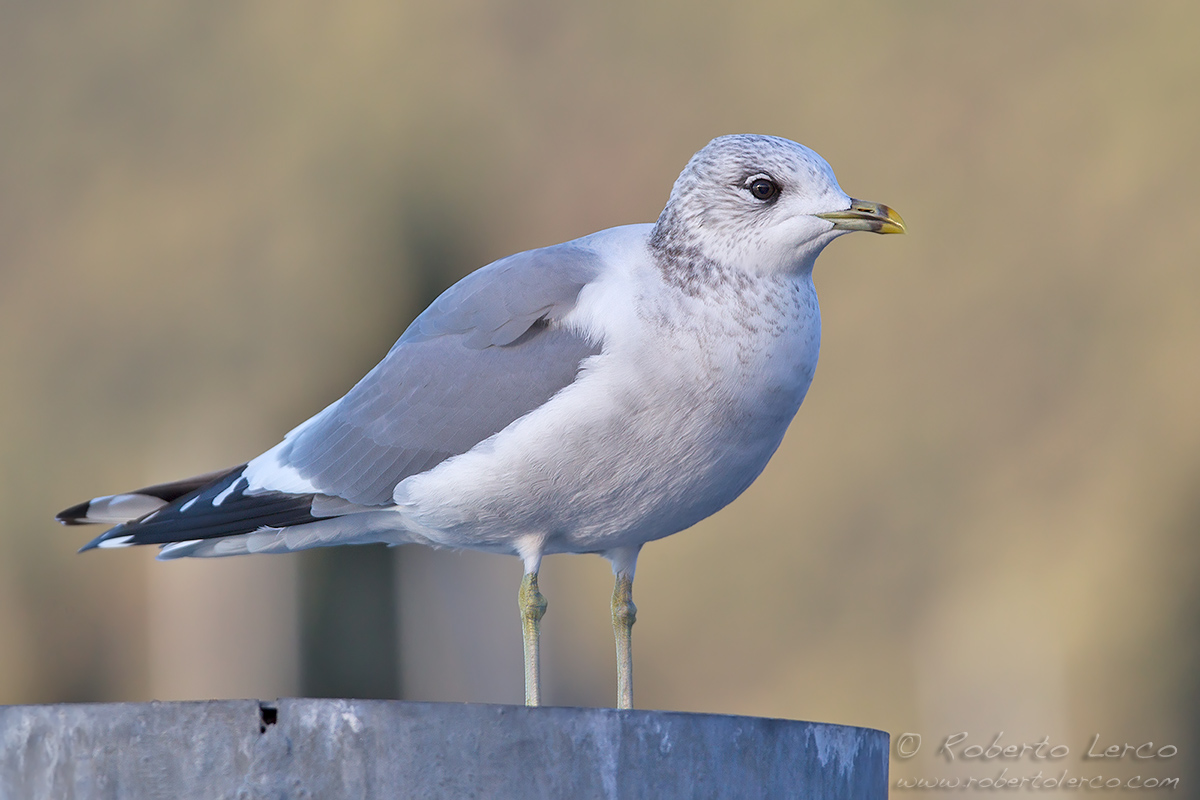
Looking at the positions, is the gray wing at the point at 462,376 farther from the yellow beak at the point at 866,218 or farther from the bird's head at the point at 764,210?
the yellow beak at the point at 866,218

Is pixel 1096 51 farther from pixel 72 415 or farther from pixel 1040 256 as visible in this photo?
pixel 72 415

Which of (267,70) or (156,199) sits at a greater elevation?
(267,70)

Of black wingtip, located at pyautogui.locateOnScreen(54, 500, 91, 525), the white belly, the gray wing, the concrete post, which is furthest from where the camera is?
black wingtip, located at pyautogui.locateOnScreen(54, 500, 91, 525)

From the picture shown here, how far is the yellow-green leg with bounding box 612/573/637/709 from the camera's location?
177 centimetres

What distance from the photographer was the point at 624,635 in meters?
1.82

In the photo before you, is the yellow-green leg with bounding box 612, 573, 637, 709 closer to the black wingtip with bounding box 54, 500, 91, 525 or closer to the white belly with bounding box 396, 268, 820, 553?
the white belly with bounding box 396, 268, 820, 553

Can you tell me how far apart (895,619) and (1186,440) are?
1076 mm

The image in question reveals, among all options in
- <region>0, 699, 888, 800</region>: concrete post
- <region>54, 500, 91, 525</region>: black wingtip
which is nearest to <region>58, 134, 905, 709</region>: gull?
<region>54, 500, 91, 525</region>: black wingtip

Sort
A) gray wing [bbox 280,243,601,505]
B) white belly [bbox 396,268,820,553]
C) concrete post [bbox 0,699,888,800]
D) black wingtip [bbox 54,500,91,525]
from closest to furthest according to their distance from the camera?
1. concrete post [bbox 0,699,888,800]
2. white belly [bbox 396,268,820,553]
3. gray wing [bbox 280,243,601,505]
4. black wingtip [bbox 54,500,91,525]

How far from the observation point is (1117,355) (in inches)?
154

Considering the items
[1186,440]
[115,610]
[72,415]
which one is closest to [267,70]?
[72,415]

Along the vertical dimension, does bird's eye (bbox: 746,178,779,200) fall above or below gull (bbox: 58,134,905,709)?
above

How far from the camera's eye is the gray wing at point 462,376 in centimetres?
167

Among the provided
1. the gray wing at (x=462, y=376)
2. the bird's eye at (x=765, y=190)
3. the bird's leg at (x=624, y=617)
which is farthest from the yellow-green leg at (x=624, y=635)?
the bird's eye at (x=765, y=190)
